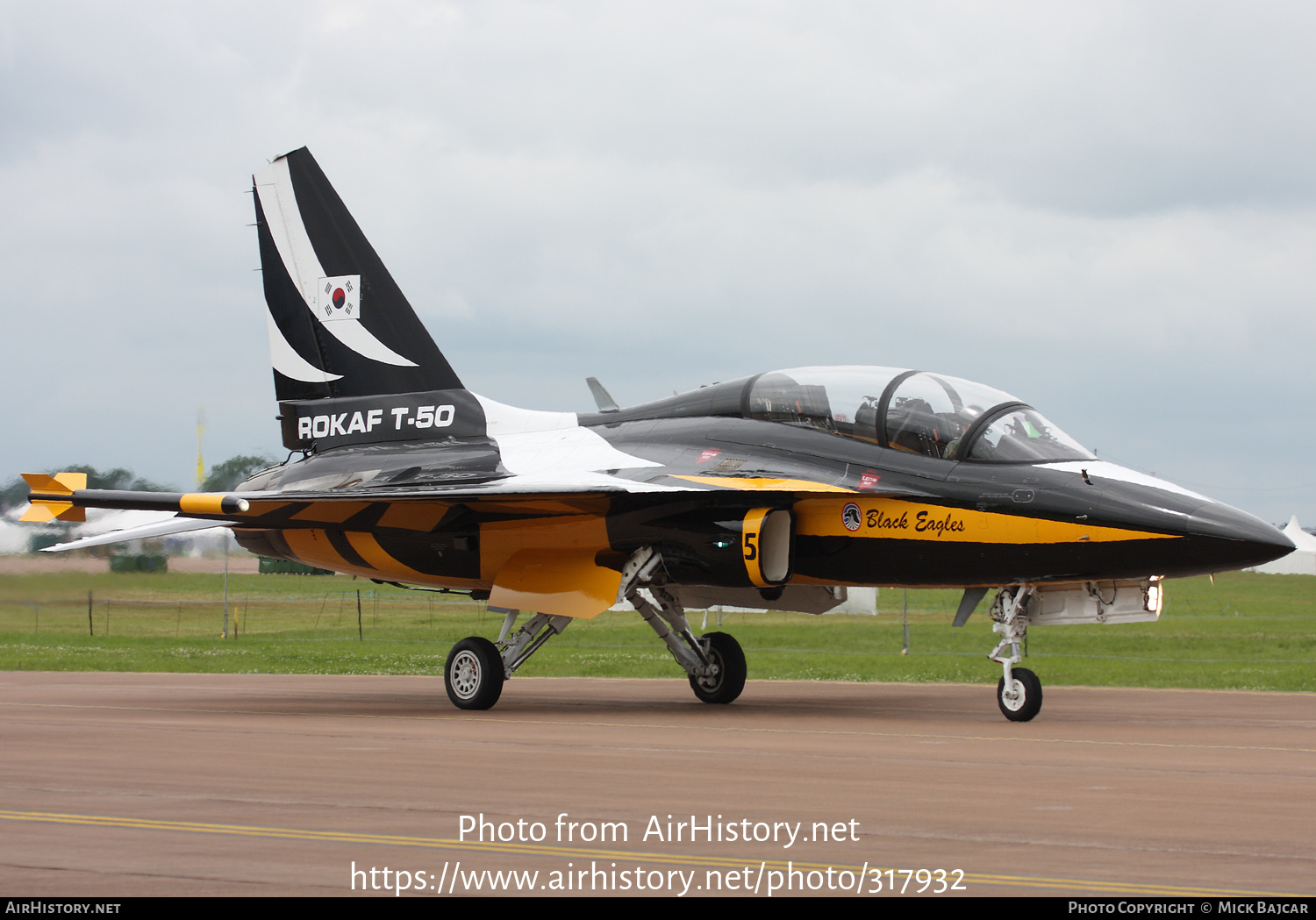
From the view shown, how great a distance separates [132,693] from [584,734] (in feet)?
26.1

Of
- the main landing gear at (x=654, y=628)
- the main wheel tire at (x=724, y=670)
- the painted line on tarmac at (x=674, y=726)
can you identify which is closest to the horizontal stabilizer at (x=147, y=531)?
the painted line on tarmac at (x=674, y=726)

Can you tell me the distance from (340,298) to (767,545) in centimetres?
704

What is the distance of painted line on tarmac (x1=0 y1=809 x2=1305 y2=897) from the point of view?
4906 mm

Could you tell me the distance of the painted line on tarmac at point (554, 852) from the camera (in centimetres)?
491

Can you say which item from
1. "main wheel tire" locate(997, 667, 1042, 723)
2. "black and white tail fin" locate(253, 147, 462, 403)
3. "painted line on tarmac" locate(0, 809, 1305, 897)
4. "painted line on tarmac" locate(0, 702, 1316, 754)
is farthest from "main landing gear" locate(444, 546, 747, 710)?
"painted line on tarmac" locate(0, 809, 1305, 897)

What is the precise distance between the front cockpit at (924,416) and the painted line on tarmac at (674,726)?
2534 mm

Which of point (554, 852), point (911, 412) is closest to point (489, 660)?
point (911, 412)

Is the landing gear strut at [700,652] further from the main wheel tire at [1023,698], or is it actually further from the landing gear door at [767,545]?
the main wheel tire at [1023,698]

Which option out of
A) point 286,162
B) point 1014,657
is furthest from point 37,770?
point 286,162

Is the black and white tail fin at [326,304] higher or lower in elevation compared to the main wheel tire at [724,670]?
higher

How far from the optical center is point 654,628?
14367mm

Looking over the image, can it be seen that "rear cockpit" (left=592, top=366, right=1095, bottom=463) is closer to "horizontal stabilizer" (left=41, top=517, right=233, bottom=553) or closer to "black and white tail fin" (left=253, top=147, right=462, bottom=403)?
"black and white tail fin" (left=253, top=147, right=462, bottom=403)

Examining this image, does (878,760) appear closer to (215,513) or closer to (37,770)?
(37,770)

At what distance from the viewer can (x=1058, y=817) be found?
259 inches
